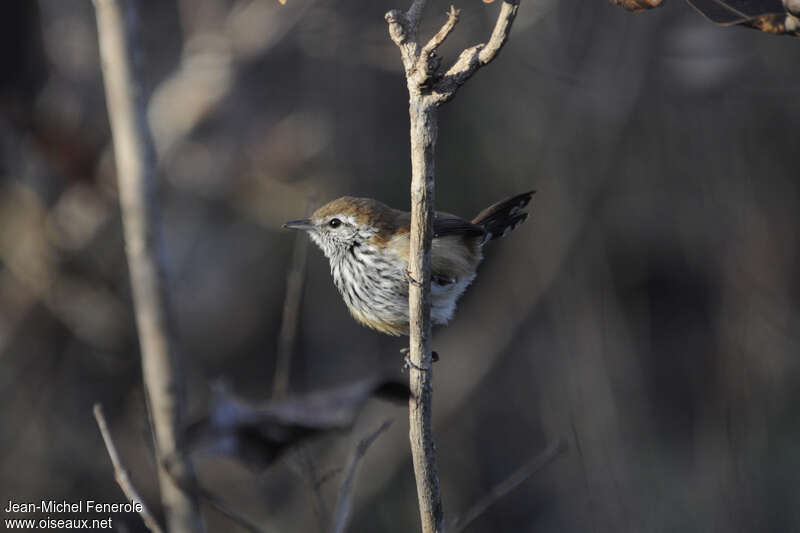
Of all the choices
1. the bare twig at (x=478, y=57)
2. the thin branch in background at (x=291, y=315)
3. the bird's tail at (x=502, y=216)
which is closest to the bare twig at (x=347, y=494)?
the thin branch in background at (x=291, y=315)

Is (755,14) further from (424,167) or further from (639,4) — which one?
(424,167)

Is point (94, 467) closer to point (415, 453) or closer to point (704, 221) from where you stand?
point (415, 453)

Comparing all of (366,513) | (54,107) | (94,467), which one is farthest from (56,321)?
(366,513)

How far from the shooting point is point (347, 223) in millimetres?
3822

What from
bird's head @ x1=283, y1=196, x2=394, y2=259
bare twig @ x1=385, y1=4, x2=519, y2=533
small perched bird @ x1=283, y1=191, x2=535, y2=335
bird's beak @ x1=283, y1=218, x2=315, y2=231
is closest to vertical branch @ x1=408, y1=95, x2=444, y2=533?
bare twig @ x1=385, y1=4, x2=519, y2=533

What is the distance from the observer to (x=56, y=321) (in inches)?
229

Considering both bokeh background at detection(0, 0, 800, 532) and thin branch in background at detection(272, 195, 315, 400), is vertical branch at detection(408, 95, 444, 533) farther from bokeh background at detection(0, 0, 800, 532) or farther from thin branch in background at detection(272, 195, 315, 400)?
bokeh background at detection(0, 0, 800, 532)

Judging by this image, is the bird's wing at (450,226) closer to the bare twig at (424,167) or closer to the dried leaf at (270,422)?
the bare twig at (424,167)

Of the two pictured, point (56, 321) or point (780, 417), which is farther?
point (780, 417)

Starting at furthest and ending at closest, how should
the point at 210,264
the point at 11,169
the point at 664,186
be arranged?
the point at 664,186 < the point at 210,264 < the point at 11,169

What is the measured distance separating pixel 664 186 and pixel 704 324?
1524 millimetres

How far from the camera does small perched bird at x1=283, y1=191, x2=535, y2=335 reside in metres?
3.61

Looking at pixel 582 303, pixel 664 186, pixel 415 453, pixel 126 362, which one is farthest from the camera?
pixel 664 186

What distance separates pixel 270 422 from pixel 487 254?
578cm
